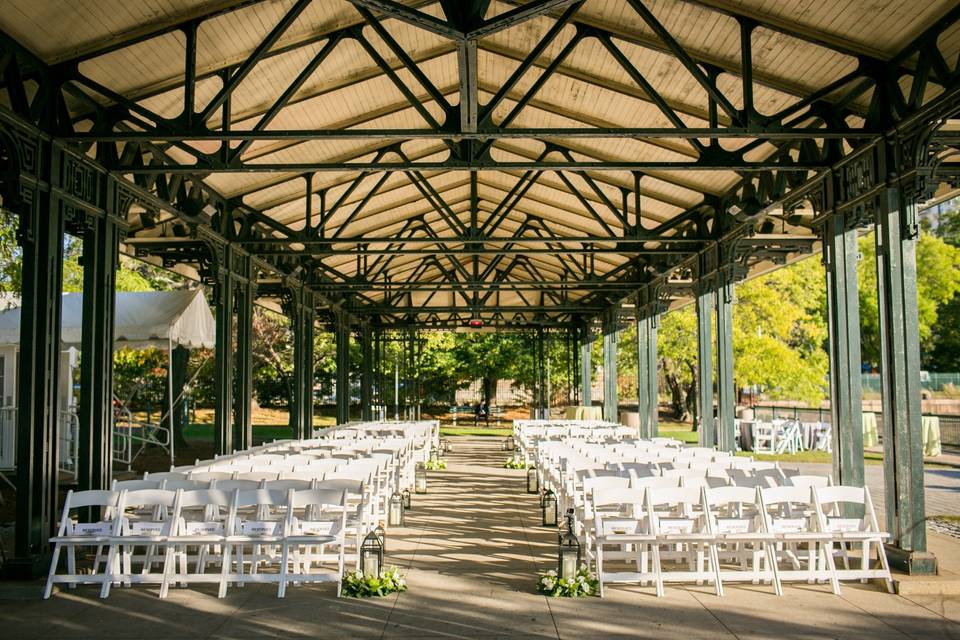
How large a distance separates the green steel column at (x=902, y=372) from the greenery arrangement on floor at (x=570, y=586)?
2.70m

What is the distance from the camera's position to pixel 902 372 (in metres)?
7.16

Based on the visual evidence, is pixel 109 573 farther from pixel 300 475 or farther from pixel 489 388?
pixel 489 388

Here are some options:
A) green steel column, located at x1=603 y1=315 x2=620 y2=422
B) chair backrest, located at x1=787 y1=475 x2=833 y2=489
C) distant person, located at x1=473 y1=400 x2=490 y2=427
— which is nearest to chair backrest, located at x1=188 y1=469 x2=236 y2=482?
chair backrest, located at x1=787 y1=475 x2=833 y2=489

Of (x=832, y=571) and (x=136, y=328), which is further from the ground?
(x=136, y=328)

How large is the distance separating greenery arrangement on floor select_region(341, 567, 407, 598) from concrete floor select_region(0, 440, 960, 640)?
0.32 ft

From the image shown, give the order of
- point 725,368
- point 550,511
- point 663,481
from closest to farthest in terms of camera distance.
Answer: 1. point 663,481
2. point 550,511
3. point 725,368

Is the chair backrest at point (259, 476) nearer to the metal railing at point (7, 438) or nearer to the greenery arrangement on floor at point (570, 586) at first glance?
the greenery arrangement on floor at point (570, 586)

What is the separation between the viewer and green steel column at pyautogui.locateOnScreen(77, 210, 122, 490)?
800 cm

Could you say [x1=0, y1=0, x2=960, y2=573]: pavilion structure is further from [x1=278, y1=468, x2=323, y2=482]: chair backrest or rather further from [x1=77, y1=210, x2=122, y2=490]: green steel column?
[x1=278, y1=468, x2=323, y2=482]: chair backrest

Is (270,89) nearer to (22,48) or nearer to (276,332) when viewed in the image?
(22,48)

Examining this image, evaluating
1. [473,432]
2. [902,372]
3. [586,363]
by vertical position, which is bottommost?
[473,432]

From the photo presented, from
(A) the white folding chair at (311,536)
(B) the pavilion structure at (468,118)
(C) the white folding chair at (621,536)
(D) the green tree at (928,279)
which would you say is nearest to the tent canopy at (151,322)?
(B) the pavilion structure at (468,118)

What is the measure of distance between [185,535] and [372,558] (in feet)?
4.89

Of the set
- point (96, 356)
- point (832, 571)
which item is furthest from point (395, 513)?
point (832, 571)
